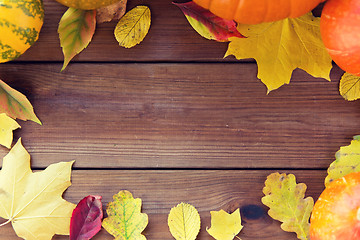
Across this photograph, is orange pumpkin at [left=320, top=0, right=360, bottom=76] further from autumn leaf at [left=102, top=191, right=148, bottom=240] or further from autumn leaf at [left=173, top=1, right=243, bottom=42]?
autumn leaf at [left=102, top=191, right=148, bottom=240]

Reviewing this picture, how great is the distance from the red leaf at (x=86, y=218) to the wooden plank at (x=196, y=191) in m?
0.02

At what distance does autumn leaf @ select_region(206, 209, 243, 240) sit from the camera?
0.76 m

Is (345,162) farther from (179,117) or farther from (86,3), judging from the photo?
(86,3)

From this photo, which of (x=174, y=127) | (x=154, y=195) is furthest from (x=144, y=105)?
(x=154, y=195)

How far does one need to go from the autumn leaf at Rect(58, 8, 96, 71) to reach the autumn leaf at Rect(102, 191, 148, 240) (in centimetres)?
27

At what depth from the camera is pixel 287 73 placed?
2.43 feet

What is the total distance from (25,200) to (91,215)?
12 cm

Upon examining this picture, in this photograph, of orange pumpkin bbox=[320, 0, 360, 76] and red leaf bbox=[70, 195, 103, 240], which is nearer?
orange pumpkin bbox=[320, 0, 360, 76]

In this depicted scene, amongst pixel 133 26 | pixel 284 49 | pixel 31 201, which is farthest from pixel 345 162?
pixel 31 201

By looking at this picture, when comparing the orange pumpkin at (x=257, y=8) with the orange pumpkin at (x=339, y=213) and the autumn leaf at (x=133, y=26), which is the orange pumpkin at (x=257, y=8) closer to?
the autumn leaf at (x=133, y=26)

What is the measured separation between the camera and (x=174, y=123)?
2.52ft

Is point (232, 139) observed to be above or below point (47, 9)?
below

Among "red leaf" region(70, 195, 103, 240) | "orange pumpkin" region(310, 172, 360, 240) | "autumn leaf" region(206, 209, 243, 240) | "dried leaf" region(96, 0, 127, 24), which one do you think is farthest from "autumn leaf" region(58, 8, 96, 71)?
"orange pumpkin" region(310, 172, 360, 240)

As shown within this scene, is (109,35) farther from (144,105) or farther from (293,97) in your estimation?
(293,97)
